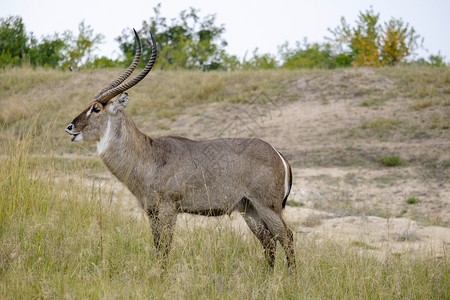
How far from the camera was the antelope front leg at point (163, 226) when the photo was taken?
4.68 meters

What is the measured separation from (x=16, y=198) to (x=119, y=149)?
1.14 m

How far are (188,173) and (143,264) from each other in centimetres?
94

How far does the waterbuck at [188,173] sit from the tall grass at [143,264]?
0.84 feet

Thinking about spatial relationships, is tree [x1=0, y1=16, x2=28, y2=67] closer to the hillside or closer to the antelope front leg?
the hillside

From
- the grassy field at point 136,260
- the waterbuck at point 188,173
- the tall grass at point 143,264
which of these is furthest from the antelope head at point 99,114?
the tall grass at point 143,264

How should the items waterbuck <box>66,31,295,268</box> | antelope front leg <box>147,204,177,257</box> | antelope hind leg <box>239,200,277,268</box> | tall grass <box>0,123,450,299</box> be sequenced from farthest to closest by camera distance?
antelope hind leg <box>239,200,277,268</box> < waterbuck <box>66,31,295,268</box> < antelope front leg <box>147,204,177,257</box> < tall grass <box>0,123,450,299</box>

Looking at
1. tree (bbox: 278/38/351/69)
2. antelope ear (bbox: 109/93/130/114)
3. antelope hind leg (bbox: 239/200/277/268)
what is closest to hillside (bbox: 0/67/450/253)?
antelope ear (bbox: 109/93/130/114)

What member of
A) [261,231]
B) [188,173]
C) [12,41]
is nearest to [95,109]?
[188,173]

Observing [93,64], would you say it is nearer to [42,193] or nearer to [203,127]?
[203,127]

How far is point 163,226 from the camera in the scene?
15.4 feet

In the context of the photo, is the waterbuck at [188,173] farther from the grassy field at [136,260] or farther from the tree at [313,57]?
the tree at [313,57]

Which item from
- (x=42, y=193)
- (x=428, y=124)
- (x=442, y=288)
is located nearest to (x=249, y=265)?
(x=442, y=288)

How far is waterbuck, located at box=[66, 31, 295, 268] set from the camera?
15.9 feet

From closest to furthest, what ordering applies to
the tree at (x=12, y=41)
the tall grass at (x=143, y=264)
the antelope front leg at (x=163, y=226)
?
the tall grass at (x=143, y=264), the antelope front leg at (x=163, y=226), the tree at (x=12, y=41)
